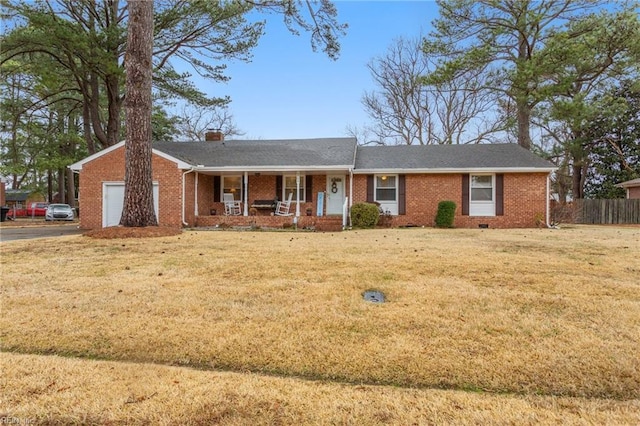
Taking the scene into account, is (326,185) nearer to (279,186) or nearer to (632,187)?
(279,186)

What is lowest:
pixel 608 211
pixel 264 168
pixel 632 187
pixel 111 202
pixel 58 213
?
pixel 58 213

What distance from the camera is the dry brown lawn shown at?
216cm

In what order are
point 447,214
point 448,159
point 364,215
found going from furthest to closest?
point 448,159 → point 447,214 → point 364,215

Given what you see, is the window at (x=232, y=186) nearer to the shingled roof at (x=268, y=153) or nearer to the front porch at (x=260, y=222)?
the shingled roof at (x=268, y=153)

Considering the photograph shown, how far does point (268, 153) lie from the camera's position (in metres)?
16.7

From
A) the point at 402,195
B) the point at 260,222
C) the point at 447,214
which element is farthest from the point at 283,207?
the point at 447,214

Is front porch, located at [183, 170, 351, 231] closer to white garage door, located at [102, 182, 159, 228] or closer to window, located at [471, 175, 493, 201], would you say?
white garage door, located at [102, 182, 159, 228]

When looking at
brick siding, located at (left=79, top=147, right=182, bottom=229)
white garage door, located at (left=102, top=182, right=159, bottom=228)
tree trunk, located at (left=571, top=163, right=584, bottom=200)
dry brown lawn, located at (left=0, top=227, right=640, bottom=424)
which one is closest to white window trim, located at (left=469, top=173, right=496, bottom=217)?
dry brown lawn, located at (left=0, top=227, right=640, bottom=424)

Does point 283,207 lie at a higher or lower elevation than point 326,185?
lower

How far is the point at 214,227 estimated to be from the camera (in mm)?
14211

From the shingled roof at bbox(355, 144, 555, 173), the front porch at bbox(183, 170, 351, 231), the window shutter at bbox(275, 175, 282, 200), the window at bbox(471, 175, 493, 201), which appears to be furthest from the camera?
the window shutter at bbox(275, 175, 282, 200)

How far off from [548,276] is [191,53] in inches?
744

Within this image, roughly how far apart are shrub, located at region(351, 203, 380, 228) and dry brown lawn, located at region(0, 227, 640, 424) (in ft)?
27.8

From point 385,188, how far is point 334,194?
7.36ft
